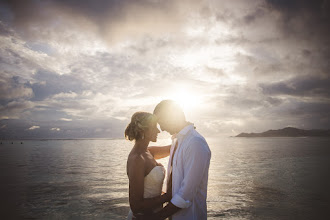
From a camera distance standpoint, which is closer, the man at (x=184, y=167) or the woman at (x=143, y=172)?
the man at (x=184, y=167)

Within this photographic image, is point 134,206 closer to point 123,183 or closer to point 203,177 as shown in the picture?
point 203,177

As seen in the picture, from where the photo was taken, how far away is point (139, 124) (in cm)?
424

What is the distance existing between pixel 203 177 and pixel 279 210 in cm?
1050

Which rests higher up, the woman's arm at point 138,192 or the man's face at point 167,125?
the man's face at point 167,125

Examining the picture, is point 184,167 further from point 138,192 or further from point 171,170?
point 138,192

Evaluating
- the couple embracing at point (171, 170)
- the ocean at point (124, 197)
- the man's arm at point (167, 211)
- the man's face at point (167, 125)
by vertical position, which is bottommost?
the ocean at point (124, 197)

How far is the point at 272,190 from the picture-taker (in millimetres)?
15609

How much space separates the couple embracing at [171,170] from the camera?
10.4 feet

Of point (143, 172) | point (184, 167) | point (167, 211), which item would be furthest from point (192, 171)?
point (143, 172)

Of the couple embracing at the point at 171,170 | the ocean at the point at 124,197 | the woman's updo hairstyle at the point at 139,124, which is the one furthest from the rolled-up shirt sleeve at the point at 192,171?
the ocean at the point at 124,197

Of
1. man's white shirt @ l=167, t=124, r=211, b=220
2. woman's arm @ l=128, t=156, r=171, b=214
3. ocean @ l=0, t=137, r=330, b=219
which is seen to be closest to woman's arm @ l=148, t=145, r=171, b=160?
woman's arm @ l=128, t=156, r=171, b=214

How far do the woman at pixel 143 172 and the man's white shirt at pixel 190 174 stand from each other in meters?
0.56

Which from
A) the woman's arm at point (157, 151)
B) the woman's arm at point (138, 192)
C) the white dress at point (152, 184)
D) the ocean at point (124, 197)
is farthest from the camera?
the ocean at point (124, 197)

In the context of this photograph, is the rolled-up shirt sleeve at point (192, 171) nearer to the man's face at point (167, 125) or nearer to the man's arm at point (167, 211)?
the man's arm at point (167, 211)
